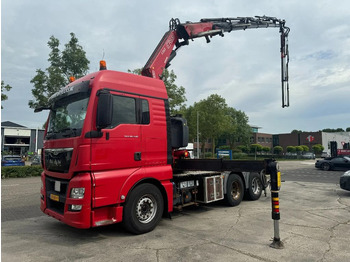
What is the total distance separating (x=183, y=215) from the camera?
261 inches

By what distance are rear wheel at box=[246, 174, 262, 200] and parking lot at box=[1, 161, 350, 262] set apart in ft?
3.45

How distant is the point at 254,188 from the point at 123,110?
5712mm

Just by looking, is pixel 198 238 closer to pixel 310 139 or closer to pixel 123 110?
pixel 123 110

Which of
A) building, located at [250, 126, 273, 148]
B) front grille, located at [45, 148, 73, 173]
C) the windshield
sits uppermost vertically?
building, located at [250, 126, 273, 148]

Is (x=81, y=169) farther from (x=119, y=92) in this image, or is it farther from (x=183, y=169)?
(x=183, y=169)

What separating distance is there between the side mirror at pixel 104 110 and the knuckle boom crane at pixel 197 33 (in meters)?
3.04

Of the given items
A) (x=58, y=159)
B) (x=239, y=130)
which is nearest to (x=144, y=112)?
(x=58, y=159)

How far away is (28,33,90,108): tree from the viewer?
1772 cm

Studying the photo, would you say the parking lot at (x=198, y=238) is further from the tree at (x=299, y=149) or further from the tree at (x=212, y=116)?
the tree at (x=299, y=149)

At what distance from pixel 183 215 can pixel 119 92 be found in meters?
3.63

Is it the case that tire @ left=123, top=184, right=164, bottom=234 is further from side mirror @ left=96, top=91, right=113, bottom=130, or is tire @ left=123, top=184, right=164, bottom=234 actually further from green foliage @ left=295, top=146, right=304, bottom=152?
green foliage @ left=295, top=146, right=304, bottom=152

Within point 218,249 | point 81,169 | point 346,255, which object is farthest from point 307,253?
point 81,169

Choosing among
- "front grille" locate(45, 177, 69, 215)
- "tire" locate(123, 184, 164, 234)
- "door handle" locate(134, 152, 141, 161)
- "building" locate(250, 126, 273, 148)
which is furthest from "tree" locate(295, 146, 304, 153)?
"front grille" locate(45, 177, 69, 215)

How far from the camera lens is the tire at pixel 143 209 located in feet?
15.8
